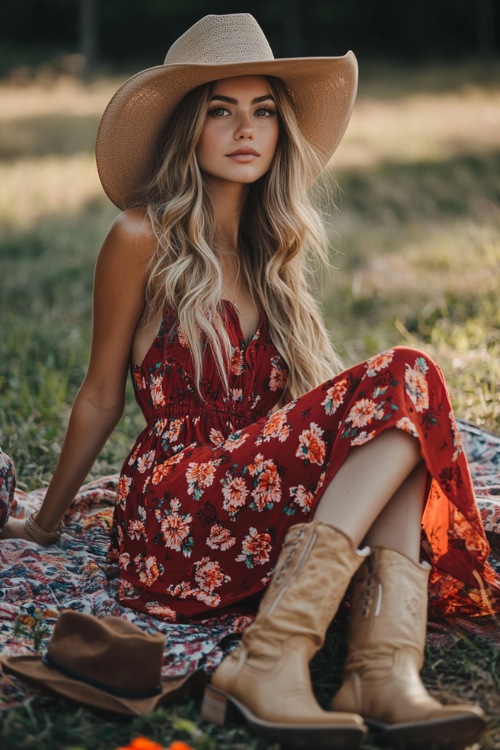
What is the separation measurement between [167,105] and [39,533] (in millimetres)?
1520

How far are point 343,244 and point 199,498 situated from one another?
6217mm

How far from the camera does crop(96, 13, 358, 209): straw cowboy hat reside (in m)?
3.14

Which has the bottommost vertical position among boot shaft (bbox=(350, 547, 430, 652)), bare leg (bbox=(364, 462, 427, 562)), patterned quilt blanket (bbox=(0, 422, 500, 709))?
patterned quilt blanket (bbox=(0, 422, 500, 709))

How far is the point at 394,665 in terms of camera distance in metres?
2.26

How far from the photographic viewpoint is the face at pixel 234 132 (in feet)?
10.5

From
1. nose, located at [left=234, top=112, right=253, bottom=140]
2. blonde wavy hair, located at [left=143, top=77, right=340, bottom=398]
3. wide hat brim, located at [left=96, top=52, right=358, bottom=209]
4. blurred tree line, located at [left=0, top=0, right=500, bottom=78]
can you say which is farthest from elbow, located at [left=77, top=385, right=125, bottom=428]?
blurred tree line, located at [left=0, top=0, right=500, bottom=78]

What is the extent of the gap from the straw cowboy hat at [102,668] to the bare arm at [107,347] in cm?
95

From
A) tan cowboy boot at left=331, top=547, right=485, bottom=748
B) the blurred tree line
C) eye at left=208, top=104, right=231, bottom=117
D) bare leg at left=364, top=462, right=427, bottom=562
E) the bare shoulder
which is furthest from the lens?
the blurred tree line

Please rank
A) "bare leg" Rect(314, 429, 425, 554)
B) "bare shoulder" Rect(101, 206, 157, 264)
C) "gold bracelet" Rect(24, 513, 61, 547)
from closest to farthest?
"bare leg" Rect(314, 429, 425, 554) < "bare shoulder" Rect(101, 206, 157, 264) < "gold bracelet" Rect(24, 513, 61, 547)

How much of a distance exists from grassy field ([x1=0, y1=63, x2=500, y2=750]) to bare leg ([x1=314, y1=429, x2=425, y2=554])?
1.38ft

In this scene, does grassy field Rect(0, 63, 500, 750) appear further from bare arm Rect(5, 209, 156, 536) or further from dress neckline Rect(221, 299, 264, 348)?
bare arm Rect(5, 209, 156, 536)

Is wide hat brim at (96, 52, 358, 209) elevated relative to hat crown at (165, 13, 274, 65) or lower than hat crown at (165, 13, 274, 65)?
lower

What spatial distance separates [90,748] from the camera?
214cm

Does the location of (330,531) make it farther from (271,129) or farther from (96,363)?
(271,129)
